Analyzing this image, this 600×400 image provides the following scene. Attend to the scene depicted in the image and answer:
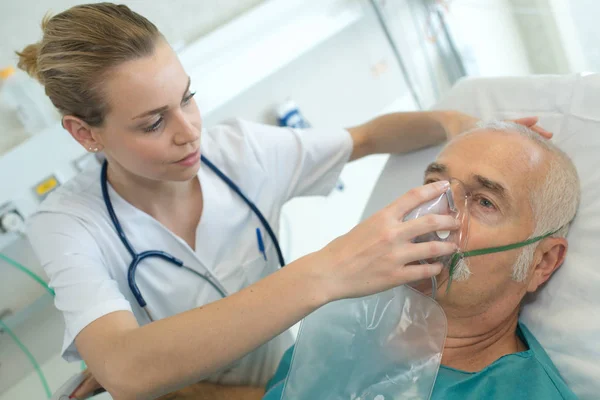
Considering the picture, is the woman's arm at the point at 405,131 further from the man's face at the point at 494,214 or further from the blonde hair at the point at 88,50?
the blonde hair at the point at 88,50

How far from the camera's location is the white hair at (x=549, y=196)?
121 centimetres

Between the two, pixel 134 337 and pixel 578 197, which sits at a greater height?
pixel 134 337

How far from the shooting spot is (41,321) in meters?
1.86

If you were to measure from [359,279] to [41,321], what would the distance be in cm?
141

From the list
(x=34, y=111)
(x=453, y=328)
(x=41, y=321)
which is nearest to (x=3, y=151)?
(x=34, y=111)

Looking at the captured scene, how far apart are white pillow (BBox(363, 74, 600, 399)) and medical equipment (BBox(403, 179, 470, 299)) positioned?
315 mm

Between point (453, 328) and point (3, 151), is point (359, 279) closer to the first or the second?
point (453, 328)

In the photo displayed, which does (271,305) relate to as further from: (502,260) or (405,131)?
(405,131)

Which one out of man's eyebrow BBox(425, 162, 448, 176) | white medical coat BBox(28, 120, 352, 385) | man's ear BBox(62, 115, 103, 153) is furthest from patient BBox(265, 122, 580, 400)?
man's ear BBox(62, 115, 103, 153)

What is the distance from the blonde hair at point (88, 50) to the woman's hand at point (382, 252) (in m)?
0.60

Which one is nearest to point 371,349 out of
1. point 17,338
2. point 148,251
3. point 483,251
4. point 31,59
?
point 483,251

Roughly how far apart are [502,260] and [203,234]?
0.76m

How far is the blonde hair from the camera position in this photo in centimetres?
111

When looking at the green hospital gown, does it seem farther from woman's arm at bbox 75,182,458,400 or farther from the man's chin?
woman's arm at bbox 75,182,458,400
